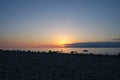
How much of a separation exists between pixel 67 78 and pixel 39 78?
1.91 metres

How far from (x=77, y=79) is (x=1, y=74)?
200 inches

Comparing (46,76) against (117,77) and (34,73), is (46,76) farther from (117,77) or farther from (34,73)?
(117,77)

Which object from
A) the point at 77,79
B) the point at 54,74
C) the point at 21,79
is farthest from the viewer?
the point at 54,74

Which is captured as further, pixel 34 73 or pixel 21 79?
pixel 34 73

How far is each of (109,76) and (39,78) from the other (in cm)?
551

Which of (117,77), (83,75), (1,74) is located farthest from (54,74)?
(117,77)

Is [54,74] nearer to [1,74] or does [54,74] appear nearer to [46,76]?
[46,76]

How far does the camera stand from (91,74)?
1719 cm

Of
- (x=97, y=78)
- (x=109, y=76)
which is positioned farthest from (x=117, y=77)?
(x=97, y=78)

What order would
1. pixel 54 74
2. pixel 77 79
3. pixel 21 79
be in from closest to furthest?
pixel 21 79, pixel 77 79, pixel 54 74

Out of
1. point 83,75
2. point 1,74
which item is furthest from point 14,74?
point 83,75

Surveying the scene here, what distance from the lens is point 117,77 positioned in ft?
54.9

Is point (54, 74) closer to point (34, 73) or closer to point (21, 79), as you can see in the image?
point (34, 73)

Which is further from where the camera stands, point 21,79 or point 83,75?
point 83,75
